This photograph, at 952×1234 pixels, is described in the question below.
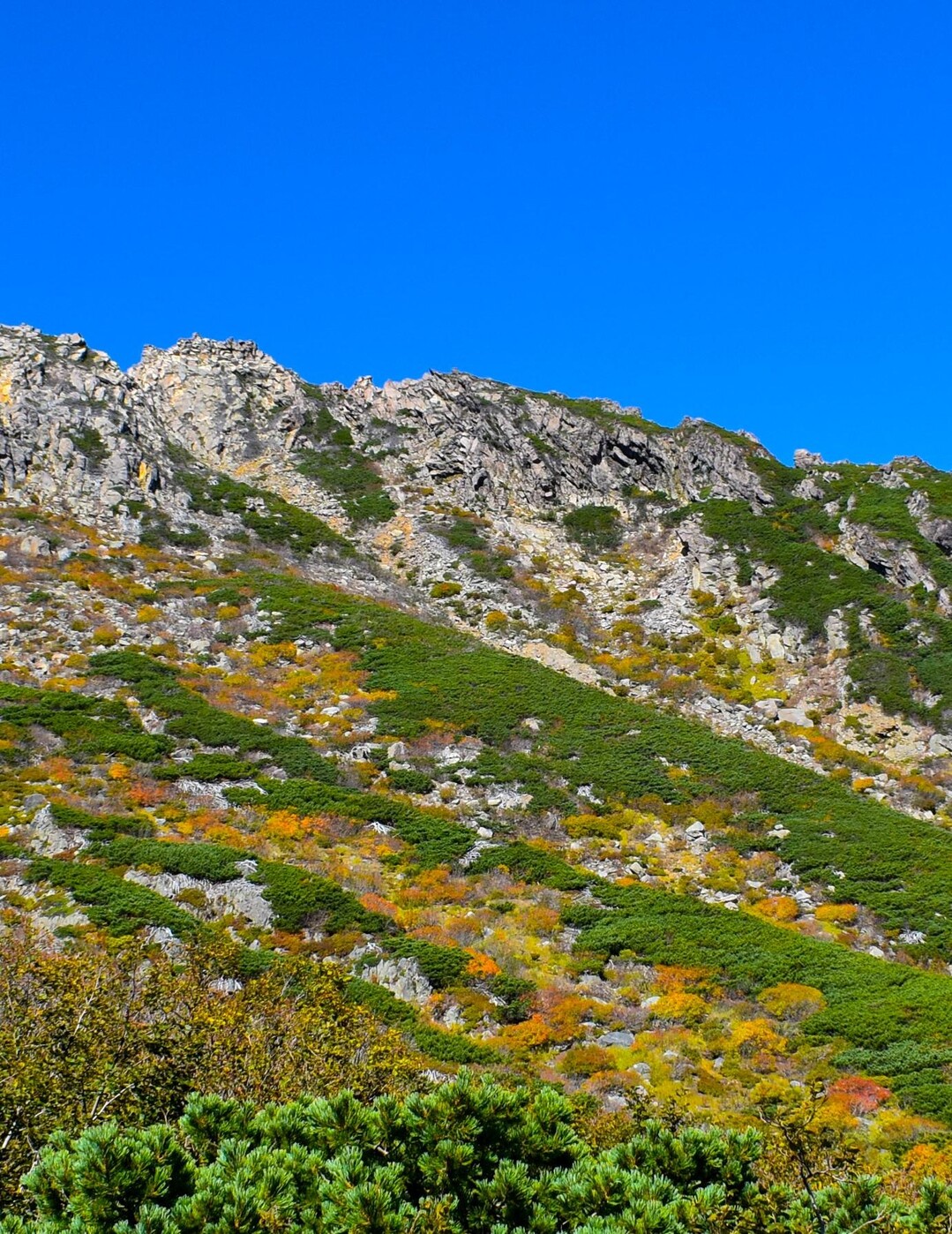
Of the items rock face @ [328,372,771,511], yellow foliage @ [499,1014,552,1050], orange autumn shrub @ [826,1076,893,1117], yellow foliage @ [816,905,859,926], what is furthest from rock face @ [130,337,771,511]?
orange autumn shrub @ [826,1076,893,1117]

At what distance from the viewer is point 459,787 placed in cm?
3116

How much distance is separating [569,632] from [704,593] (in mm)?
8743

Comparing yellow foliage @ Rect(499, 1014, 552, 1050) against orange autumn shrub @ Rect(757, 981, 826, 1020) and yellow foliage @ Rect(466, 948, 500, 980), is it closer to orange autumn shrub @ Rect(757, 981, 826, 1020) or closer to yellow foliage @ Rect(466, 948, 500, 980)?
yellow foliage @ Rect(466, 948, 500, 980)

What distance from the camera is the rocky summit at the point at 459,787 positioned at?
1092 centimetres

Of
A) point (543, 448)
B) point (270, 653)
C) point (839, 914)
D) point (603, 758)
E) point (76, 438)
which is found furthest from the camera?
point (543, 448)

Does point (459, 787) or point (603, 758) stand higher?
point (603, 758)

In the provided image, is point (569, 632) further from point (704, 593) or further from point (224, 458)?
point (224, 458)

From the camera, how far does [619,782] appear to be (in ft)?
104

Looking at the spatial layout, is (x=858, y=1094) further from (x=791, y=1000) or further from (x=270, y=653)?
(x=270, y=653)

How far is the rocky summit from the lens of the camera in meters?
10.9

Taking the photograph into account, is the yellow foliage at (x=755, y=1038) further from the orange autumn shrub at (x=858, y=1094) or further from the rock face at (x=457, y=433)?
the rock face at (x=457, y=433)

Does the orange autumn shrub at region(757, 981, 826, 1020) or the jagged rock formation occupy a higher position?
the jagged rock formation

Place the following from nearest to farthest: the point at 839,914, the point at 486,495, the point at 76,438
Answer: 1. the point at 839,914
2. the point at 76,438
3. the point at 486,495

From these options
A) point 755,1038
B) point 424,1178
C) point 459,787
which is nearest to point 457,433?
point 459,787
